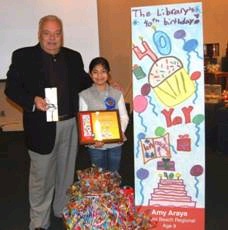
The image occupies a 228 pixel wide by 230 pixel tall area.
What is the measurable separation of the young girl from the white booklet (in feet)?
0.81

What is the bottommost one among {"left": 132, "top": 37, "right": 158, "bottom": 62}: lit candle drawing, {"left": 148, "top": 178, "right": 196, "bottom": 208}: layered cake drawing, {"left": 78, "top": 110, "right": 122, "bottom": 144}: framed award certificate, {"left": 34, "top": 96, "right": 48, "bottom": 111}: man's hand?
{"left": 148, "top": 178, "right": 196, "bottom": 208}: layered cake drawing

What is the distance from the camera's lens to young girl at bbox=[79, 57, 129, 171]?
2732 mm

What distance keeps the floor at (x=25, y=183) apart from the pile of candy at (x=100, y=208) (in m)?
1.63

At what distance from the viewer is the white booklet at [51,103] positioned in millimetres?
2553

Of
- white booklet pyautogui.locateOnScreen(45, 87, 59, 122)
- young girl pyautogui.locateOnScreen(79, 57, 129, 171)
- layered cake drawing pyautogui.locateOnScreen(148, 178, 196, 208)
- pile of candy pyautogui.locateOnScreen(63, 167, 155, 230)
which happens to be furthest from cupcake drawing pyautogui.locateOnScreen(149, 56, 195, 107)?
pile of candy pyautogui.locateOnScreen(63, 167, 155, 230)

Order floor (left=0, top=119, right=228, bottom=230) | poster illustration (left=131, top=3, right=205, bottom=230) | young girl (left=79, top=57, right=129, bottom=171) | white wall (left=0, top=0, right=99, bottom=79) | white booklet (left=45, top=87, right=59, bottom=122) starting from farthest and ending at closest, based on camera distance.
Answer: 1. white wall (left=0, top=0, right=99, bottom=79)
2. floor (left=0, top=119, right=228, bottom=230)
3. young girl (left=79, top=57, right=129, bottom=171)
4. white booklet (left=45, top=87, right=59, bottom=122)
5. poster illustration (left=131, top=3, right=205, bottom=230)

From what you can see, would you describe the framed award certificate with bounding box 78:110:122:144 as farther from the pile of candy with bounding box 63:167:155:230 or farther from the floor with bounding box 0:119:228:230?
the pile of candy with bounding box 63:167:155:230

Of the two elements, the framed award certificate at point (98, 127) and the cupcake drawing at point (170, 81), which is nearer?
the cupcake drawing at point (170, 81)

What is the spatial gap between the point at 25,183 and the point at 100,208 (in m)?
2.82

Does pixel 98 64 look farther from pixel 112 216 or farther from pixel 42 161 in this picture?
pixel 112 216

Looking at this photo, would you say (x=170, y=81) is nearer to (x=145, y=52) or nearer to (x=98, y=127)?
(x=145, y=52)

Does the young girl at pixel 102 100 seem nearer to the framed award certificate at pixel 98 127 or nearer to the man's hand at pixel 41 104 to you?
the framed award certificate at pixel 98 127

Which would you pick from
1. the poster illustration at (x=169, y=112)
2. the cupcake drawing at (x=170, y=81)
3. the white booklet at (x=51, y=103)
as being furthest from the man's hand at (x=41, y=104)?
the cupcake drawing at (x=170, y=81)

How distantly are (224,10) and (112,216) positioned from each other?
7.54 meters
